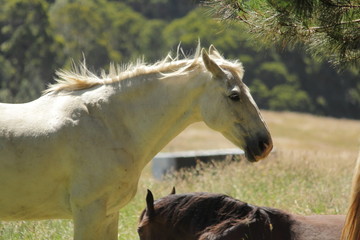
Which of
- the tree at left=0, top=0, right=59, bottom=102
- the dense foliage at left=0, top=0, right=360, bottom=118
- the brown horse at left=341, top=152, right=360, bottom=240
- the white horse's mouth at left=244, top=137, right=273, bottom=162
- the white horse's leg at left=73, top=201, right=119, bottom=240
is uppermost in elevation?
the white horse's mouth at left=244, top=137, right=273, bottom=162

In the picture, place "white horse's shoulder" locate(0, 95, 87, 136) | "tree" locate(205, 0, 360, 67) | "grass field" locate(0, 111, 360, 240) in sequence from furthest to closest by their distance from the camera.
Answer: "grass field" locate(0, 111, 360, 240) → "tree" locate(205, 0, 360, 67) → "white horse's shoulder" locate(0, 95, 87, 136)

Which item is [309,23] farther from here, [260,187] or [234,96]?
[260,187]

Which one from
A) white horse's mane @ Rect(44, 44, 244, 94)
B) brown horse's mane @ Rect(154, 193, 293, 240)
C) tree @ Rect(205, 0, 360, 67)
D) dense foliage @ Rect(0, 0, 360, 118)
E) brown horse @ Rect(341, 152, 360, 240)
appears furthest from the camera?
dense foliage @ Rect(0, 0, 360, 118)

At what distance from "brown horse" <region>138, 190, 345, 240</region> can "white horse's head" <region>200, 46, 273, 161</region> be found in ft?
1.47

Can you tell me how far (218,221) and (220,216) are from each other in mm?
45

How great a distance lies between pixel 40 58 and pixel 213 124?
41055 mm

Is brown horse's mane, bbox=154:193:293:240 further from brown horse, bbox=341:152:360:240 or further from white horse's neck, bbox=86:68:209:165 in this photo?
brown horse, bbox=341:152:360:240

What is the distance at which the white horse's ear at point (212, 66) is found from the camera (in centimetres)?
548

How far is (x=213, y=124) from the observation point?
5578mm

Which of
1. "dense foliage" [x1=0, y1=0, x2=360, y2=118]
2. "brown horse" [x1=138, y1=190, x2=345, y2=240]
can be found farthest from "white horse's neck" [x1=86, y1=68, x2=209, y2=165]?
"dense foliage" [x1=0, y1=0, x2=360, y2=118]

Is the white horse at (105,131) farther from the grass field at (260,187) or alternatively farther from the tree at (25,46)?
the tree at (25,46)

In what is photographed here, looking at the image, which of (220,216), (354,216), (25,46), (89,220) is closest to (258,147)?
(220,216)

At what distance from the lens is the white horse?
17.6 feet

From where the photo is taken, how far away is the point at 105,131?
218 inches
